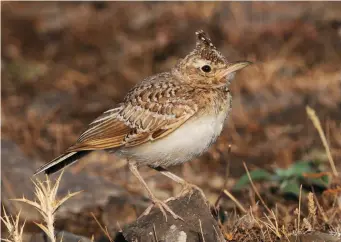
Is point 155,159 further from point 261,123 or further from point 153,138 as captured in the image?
point 261,123

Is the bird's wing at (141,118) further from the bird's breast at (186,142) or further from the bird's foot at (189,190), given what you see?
the bird's foot at (189,190)

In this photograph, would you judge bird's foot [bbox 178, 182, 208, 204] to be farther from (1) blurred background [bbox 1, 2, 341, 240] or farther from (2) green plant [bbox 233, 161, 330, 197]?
(1) blurred background [bbox 1, 2, 341, 240]

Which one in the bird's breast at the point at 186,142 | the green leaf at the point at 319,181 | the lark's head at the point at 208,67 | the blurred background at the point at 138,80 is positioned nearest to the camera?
the bird's breast at the point at 186,142

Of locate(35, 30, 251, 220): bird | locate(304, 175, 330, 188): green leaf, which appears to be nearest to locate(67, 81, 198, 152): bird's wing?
locate(35, 30, 251, 220): bird

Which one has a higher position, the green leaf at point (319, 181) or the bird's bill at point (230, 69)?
the bird's bill at point (230, 69)

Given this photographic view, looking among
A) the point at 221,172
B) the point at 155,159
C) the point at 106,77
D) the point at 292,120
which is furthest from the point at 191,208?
the point at 106,77

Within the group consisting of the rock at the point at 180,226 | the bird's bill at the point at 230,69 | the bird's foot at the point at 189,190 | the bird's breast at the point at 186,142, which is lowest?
the rock at the point at 180,226

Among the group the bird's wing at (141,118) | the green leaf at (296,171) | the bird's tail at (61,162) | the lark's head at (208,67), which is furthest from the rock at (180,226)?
the green leaf at (296,171)
